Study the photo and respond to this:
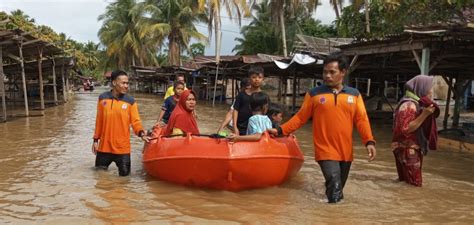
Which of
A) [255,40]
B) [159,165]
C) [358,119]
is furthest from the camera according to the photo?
[255,40]

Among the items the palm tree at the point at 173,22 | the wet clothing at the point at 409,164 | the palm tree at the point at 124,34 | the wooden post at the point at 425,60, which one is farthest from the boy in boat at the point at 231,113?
the palm tree at the point at 124,34

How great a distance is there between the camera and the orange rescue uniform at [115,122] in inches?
A: 242

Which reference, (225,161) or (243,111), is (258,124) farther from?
(225,161)

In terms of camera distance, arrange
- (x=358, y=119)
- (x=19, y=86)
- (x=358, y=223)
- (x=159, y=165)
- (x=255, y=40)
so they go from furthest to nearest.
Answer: (x=255, y=40)
(x=19, y=86)
(x=159, y=165)
(x=358, y=119)
(x=358, y=223)

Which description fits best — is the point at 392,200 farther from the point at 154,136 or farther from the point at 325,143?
the point at 154,136

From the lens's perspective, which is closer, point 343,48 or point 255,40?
point 343,48

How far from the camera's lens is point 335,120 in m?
4.94

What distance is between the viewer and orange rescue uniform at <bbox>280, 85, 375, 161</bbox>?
495 cm

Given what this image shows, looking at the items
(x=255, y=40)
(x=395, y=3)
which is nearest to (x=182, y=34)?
(x=255, y=40)

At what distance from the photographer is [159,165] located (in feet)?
19.8

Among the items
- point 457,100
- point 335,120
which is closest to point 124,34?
point 457,100

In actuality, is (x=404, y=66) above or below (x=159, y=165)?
above

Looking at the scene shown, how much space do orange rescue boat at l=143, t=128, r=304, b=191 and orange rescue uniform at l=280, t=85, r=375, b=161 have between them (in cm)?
74

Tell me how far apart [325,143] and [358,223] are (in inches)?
34.9
